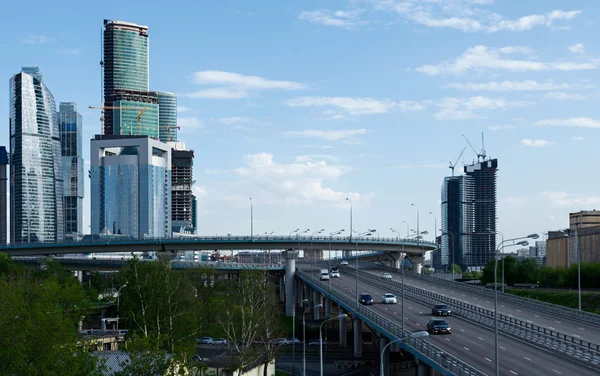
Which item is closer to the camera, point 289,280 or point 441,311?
point 441,311

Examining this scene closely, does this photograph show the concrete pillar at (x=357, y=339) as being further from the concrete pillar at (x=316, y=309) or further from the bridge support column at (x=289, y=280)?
the bridge support column at (x=289, y=280)

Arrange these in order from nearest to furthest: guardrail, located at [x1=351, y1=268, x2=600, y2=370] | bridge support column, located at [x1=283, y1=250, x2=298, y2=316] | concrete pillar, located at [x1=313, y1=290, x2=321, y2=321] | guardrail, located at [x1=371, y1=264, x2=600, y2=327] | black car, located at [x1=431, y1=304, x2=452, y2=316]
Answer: guardrail, located at [x1=351, y1=268, x2=600, y2=370], guardrail, located at [x1=371, y1=264, x2=600, y2=327], black car, located at [x1=431, y1=304, x2=452, y2=316], concrete pillar, located at [x1=313, y1=290, x2=321, y2=321], bridge support column, located at [x1=283, y1=250, x2=298, y2=316]

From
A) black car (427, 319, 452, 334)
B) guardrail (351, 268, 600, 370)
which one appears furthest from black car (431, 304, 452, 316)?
black car (427, 319, 452, 334)

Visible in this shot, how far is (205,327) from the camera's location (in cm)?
11562

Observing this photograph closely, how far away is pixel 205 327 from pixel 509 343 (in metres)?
53.4

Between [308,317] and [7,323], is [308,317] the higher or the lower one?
the lower one

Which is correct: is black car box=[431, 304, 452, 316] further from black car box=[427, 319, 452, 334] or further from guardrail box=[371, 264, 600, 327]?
black car box=[427, 319, 452, 334]

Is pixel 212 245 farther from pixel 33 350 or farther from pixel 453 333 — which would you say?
pixel 33 350

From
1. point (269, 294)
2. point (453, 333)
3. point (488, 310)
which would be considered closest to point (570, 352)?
point (453, 333)

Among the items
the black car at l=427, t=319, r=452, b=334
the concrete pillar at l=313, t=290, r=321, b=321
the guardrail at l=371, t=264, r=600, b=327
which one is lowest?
the concrete pillar at l=313, t=290, r=321, b=321

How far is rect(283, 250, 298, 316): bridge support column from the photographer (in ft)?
583

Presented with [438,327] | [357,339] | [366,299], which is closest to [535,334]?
[438,327]

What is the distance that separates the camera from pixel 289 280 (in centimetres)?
18600

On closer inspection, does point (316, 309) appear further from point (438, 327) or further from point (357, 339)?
point (438, 327)
